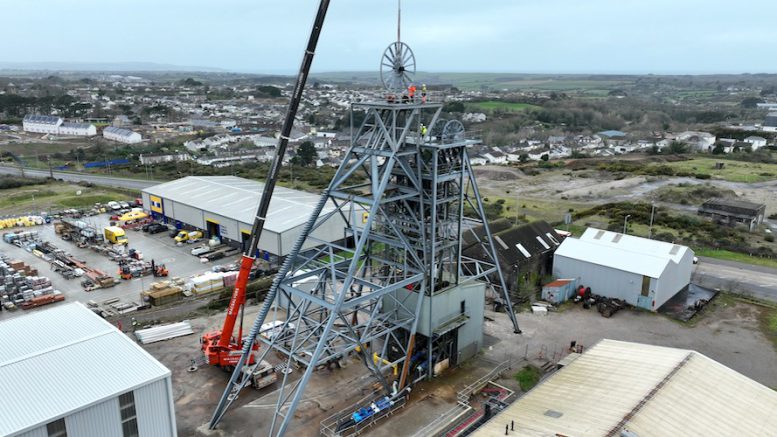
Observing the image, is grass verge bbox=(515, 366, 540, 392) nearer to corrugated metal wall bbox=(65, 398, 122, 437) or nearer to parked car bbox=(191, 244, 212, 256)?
corrugated metal wall bbox=(65, 398, 122, 437)

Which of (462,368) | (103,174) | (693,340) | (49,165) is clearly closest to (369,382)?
(462,368)

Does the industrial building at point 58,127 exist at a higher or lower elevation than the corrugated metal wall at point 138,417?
higher

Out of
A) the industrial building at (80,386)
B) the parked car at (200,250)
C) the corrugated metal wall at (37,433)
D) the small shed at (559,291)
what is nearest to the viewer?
the corrugated metal wall at (37,433)

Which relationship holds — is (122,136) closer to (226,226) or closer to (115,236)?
(115,236)

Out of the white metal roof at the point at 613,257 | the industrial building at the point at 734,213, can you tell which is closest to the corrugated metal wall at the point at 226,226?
the white metal roof at the point at 613,257

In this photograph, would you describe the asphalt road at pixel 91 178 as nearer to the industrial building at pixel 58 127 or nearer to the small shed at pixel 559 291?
the industrial building at pixel 58 127

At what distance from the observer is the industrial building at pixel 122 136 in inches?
4198

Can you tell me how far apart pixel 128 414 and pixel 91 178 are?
224 feet

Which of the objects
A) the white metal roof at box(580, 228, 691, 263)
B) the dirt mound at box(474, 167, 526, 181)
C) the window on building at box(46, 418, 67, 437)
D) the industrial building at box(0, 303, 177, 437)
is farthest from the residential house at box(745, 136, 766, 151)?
the window on building at box(46, 418, 67, 437)

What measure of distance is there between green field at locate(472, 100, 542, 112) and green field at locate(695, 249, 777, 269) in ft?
459

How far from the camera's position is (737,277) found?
123 feet

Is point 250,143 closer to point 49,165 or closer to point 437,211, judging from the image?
point 49,165

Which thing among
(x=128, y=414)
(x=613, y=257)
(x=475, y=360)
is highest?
(x=128, y=414)

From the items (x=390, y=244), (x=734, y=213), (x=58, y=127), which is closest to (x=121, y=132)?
(x=58, y=127)
